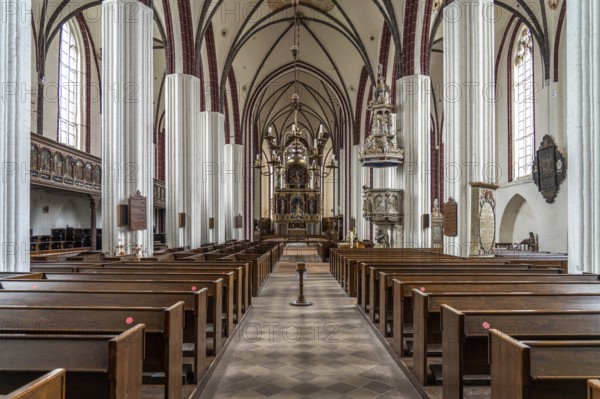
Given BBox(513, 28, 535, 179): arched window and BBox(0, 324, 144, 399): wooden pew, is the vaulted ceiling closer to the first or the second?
BBox(513, 28, 535, 179): arched window

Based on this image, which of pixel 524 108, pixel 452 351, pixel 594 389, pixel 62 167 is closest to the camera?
pixel 594 389

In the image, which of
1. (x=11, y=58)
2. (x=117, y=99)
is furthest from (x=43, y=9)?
(x=11, y=58)

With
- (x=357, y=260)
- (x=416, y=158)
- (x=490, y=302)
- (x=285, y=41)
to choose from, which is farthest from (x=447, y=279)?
(x=285, y=41)

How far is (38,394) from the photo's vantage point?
1.74 metres

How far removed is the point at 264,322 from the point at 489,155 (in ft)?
18.9

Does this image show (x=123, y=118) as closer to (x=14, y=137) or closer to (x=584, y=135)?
(x=14, y=137)

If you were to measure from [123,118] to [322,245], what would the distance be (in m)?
12.0

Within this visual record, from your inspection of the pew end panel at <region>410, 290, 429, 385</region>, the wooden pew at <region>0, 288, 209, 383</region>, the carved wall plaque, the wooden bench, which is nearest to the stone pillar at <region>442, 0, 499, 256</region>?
the wooden bench

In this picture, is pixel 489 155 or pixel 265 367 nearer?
pixel 265 367

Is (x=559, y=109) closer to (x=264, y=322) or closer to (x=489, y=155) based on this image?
(x=489, y=155)

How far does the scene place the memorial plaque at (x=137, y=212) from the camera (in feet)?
31.5

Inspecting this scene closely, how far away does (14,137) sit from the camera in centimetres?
567

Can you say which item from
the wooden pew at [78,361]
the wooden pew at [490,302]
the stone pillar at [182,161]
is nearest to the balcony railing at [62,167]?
the stone pillar at [182,161]

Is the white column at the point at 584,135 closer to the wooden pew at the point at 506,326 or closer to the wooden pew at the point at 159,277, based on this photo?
the wooden pew at the point at 506,326
